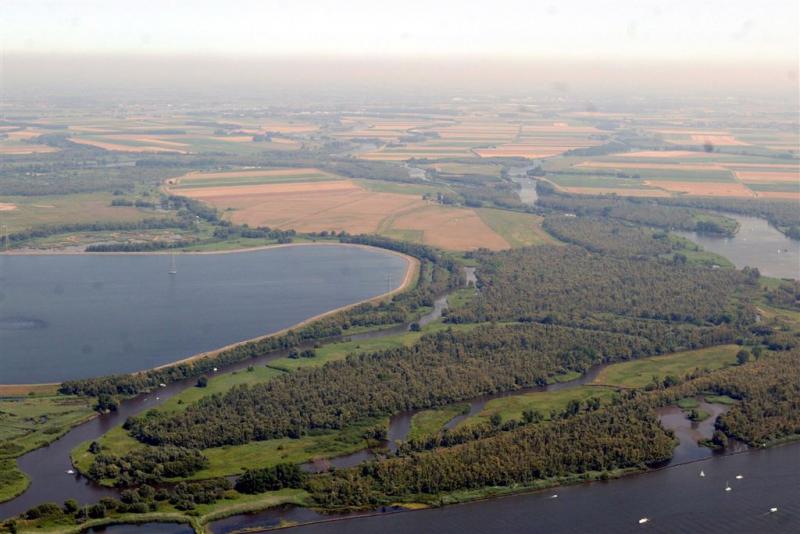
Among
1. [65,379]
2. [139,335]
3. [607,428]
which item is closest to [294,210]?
[139,335]

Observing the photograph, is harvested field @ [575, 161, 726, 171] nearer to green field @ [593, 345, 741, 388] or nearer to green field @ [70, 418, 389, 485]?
green field @ [593, 345, 741, 388]

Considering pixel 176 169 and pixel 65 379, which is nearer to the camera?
pixel 65 379

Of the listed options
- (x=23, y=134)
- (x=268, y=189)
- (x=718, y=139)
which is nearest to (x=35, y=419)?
(x=268, y=189)

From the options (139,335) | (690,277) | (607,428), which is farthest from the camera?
(690,277)

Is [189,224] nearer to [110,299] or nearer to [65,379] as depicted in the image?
[110,299]

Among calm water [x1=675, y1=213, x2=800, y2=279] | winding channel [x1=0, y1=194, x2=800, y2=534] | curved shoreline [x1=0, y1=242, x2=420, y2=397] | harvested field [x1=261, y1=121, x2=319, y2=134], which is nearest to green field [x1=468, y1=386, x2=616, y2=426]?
winding channel [x1=0, y1=194, x2=800, y2=534]

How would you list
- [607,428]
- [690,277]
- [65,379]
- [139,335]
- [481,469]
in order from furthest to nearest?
[690,277], [139,335], [65,379], [607,428], [481,469]

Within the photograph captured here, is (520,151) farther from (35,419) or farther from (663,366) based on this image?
(35,419)
